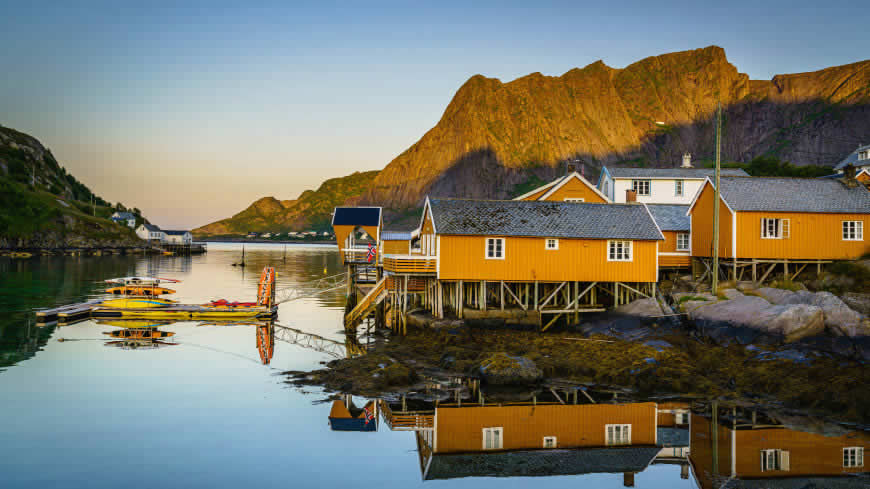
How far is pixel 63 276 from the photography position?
7331 centimetres

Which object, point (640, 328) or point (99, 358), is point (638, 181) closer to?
point (640, 328)

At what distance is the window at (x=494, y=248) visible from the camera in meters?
32.9

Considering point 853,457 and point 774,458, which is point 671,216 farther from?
point 774,458

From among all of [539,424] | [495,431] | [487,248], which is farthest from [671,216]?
[495,431]

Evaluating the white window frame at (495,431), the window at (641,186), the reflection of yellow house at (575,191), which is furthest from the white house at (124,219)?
the white window frame at (495,431)

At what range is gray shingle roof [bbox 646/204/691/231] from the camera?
41.4m

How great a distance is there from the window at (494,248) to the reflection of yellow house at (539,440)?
1315 cm

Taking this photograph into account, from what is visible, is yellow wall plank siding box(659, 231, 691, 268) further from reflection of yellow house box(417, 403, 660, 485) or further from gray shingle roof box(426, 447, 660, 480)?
gray shingle roof box(426, 447, 660, 480)

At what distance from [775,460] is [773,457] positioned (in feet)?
0.61

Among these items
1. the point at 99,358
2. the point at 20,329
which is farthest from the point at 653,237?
the point at 20,329

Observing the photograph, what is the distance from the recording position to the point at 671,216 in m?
43.2

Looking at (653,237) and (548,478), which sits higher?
(653,237)

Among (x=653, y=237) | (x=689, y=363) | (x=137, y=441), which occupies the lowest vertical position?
(x=137, y=441)

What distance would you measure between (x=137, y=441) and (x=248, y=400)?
16.3 feet
